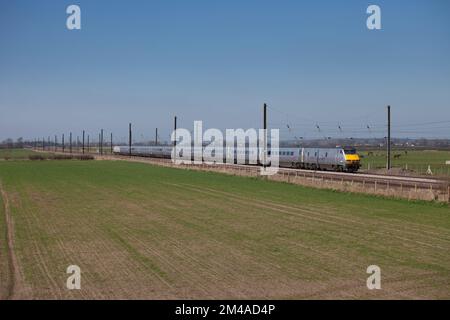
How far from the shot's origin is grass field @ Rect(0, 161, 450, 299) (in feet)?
38.0

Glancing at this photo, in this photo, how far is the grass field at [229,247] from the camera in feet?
38.0

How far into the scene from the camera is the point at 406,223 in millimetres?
21328

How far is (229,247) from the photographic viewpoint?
16.4m

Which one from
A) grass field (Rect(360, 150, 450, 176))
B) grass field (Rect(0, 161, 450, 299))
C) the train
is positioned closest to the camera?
grass field (Rect(0, 161, 450, 299))

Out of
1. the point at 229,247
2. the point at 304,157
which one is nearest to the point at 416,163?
the point at 304,157

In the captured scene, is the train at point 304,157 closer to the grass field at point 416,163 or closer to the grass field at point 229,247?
the grass field at point 416,163

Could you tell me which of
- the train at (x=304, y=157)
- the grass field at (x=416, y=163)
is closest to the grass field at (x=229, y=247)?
the train at (x=304, y=157)

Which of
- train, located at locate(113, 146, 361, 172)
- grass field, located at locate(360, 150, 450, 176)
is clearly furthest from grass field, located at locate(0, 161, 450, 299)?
grass field, located at locate(360, 150, 450, 176)

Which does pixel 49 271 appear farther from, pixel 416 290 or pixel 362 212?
pixel 362 212

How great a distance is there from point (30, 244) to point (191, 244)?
5.23 m

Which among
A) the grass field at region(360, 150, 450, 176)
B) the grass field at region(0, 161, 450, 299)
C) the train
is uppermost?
the train

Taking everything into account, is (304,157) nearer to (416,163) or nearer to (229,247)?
(416,163)

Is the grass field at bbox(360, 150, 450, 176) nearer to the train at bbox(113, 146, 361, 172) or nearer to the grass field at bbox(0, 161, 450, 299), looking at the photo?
the train at bbox(113, 146, 361, 172)

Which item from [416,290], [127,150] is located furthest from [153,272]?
[127,150]
